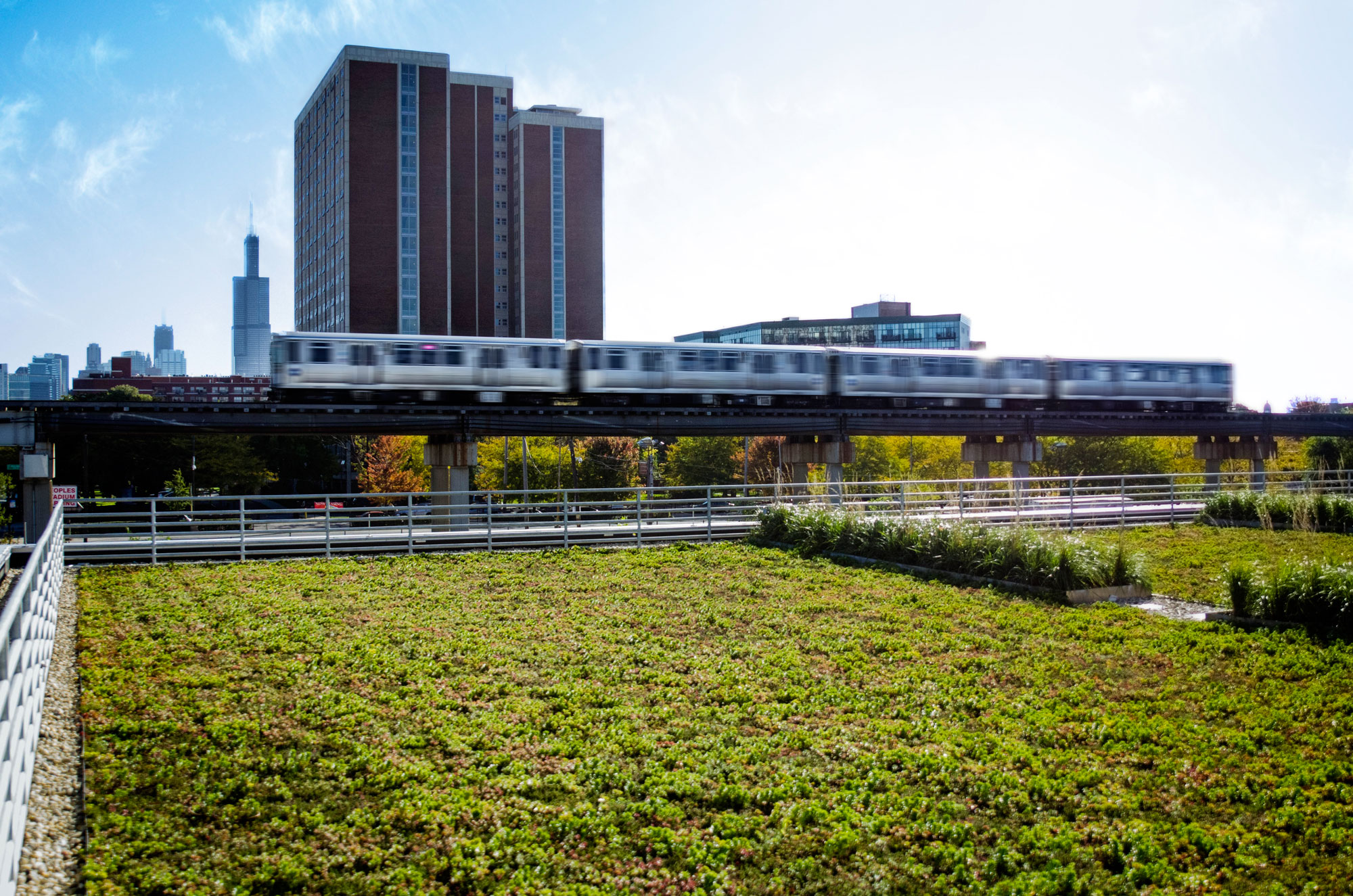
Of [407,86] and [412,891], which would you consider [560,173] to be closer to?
[407,86]

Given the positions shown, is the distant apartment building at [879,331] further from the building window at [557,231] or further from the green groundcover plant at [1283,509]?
the green groundcover plant at [1283,509]

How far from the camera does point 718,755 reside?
643 centimetres

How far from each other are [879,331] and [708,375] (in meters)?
88.2

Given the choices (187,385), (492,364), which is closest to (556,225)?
(492,364)

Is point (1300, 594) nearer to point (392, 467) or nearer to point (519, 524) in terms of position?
point (519, 524)

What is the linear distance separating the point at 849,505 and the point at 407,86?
78.1 m

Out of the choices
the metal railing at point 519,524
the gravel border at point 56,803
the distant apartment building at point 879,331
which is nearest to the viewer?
the gravel border at point 56,803

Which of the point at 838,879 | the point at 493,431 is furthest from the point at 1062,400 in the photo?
the point at 838,879

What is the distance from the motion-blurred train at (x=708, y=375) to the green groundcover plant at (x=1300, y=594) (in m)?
24.8

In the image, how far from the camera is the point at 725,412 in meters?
34.2

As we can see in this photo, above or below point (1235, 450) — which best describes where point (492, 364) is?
above

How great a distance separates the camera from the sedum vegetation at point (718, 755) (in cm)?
499

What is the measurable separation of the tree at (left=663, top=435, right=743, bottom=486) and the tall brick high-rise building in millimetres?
35189

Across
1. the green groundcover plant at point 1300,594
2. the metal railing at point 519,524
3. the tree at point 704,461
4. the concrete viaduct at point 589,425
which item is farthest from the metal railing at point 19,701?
the tree at point 704,461
